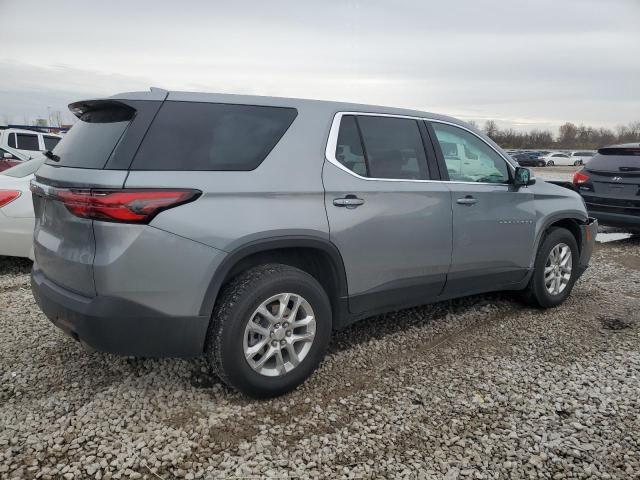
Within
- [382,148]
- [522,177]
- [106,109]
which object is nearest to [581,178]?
[522,177]

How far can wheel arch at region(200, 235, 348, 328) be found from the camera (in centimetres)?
260

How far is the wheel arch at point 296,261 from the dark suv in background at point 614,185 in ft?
19.9

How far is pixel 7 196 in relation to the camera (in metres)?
5.14

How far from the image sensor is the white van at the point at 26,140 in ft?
45.0

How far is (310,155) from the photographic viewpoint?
2949mm

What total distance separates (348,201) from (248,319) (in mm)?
944

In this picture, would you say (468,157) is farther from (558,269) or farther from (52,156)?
(52,156)

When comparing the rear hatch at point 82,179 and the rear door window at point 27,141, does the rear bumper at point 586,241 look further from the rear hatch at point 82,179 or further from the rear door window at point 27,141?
the rear door window at point 27,141

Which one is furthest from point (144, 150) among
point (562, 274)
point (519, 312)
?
point (562, 274)

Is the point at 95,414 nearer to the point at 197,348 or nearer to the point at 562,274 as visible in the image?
the point at 197,348

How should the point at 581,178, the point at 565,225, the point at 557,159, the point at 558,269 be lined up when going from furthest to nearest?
the point at 557,159 < the point at 581,178 < the point at 565,225 < the point at 558,269

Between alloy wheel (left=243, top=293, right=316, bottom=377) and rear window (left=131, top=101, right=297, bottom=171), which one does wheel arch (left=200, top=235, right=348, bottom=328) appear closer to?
alloy wheel (left=243, top=293, right=316, bottom=377)

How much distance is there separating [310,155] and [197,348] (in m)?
1.28

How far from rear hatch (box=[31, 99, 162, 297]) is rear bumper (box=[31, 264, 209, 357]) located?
0.08m
